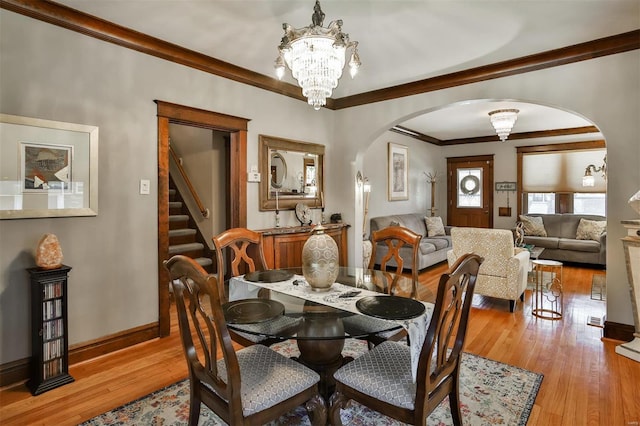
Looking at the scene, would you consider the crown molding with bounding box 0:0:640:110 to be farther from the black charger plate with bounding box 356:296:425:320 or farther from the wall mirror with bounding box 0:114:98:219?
the black charger plate with bounding box 356:296:425:320

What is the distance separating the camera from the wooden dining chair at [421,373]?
4.53ft

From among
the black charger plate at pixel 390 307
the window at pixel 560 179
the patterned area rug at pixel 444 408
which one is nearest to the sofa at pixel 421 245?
the window at pixel 560 179

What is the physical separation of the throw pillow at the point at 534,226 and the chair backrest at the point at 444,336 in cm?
622

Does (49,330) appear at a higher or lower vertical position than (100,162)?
lower

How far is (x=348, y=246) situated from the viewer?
488 centimetres

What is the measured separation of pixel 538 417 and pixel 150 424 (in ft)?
7.20

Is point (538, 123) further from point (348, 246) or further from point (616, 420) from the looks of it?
point (616, 420)

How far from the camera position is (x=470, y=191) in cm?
829

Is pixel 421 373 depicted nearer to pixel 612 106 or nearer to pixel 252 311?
pixel 252 311

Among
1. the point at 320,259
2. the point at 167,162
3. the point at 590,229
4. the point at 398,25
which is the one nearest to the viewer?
the point at 320,259

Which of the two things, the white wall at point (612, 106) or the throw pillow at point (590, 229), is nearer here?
the white wall at point (612, 106)

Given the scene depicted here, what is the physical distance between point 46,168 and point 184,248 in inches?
104

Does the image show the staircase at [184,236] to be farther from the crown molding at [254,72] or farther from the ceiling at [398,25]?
the ceiling at [398,25]

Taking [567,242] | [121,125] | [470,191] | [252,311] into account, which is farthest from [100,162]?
[470,191]
